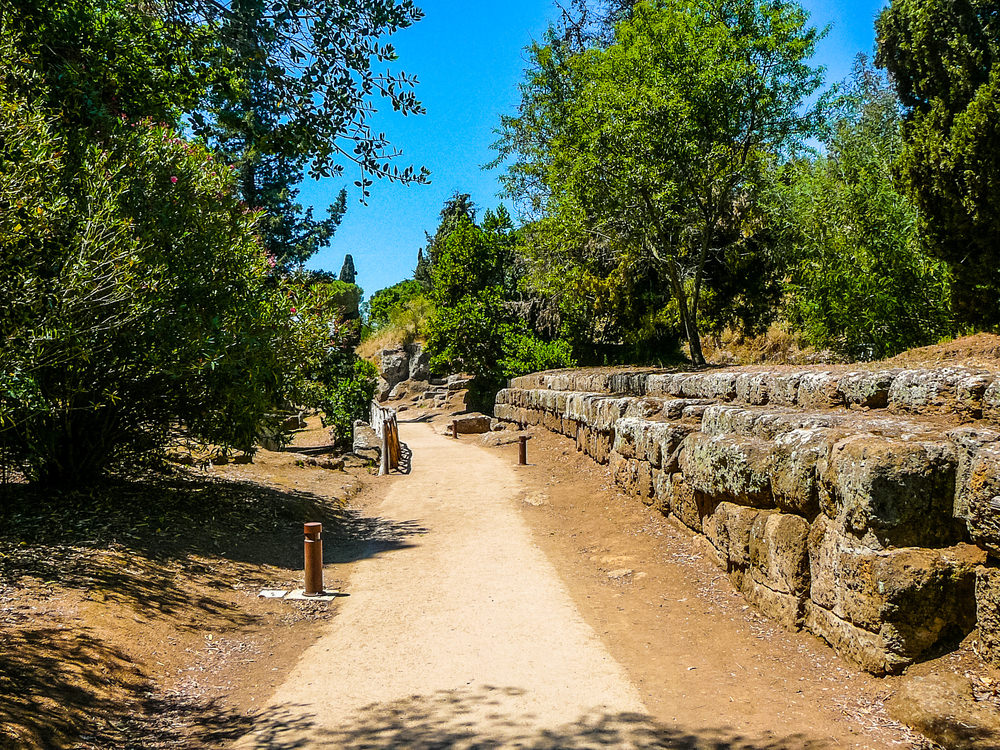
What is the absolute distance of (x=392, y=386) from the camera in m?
35.0

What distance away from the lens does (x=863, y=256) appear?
35.8 ft

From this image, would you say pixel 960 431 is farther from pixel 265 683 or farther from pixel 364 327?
pixel 364 327

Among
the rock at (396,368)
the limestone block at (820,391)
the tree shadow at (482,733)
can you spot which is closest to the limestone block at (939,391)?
the limestone block at (820,391)

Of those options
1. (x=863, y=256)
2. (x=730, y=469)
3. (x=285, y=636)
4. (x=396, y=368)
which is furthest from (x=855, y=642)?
(x=396, y=368)

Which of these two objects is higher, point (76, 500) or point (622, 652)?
point (76, 500)

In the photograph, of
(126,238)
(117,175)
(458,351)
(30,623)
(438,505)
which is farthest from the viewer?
(458,351)

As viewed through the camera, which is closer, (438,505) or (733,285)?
(438,505)

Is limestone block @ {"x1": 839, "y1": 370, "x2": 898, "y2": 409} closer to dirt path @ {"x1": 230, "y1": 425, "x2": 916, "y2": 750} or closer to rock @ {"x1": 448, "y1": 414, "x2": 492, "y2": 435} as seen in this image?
dirt path @ {"x1": 230, "y1": 425, "x2": 916, "y2": 750}

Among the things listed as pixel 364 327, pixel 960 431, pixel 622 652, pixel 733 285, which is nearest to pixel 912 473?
pixel 960 431

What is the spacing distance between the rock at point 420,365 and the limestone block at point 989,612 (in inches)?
1221

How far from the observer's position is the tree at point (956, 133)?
338 inches

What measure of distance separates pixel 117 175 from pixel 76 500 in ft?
11.9

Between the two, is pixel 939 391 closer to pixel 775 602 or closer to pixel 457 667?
pixel 775 602

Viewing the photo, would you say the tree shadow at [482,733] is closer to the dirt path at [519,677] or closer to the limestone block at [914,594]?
the dirt path at [519,677]
